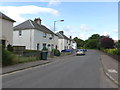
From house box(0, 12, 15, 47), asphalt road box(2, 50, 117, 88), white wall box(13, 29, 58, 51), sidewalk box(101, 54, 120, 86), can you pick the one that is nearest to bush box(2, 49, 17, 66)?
asphalt road box(2, 50, 117, 88)

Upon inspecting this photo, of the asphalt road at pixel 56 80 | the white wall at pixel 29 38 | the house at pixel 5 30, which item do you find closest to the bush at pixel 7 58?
the asphalt road at pixel 56 80

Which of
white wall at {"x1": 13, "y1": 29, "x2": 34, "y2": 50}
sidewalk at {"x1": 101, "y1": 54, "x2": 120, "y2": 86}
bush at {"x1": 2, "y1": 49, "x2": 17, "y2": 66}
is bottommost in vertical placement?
sidewalk at {"x1": 101, "y1": 54, "x2": 120, "y2": 86}

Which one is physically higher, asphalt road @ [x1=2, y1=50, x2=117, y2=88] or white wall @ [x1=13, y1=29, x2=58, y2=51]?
white wall @ [x1=13, y1=29, x2=58, y2=51]

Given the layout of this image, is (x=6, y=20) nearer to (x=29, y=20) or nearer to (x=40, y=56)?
(x=40, y=56)

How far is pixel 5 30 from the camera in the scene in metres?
29.6

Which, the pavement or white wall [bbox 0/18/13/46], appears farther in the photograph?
white wall [bbox 0/18/13/46]

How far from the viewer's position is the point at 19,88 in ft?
25.6

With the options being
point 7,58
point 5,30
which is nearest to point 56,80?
point 7,58

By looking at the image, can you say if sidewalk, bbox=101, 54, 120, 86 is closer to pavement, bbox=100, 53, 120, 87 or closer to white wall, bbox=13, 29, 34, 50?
pavement, bbox=100, 53, 120, 87

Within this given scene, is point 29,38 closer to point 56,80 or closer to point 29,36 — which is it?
point 29,36

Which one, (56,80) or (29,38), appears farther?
(29,38)

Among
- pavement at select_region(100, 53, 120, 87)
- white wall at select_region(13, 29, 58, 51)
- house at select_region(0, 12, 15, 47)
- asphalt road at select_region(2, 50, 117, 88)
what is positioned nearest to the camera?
asphalt road at select_region(2, 50, 117, 88)

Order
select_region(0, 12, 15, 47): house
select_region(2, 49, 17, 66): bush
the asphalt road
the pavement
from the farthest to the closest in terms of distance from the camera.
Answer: select_region(0, 12, 15, 47): house
select_region(2, 49, 17, 66): bush
the pavement
the asphalt road

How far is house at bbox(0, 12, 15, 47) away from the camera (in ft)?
94.6
